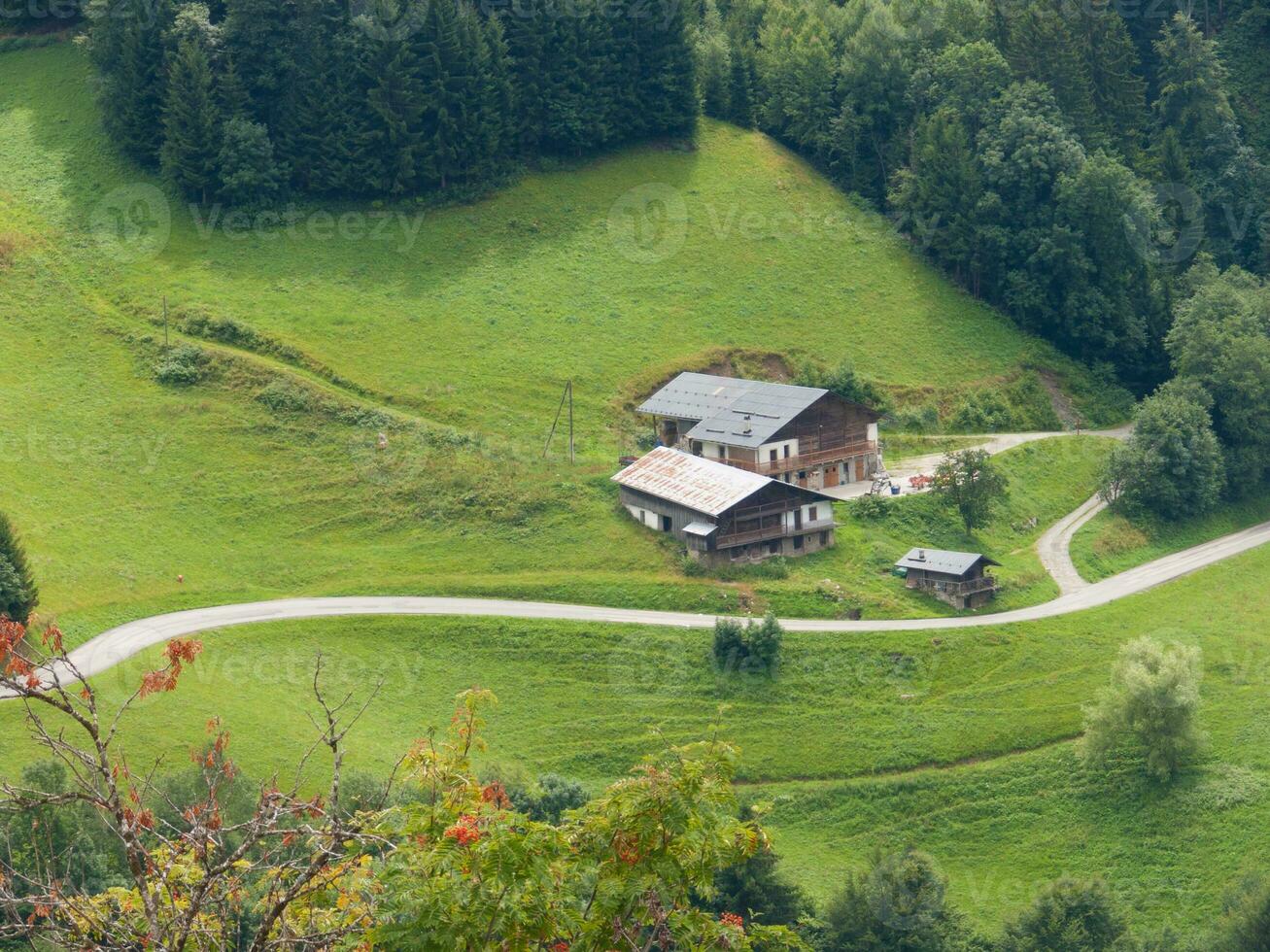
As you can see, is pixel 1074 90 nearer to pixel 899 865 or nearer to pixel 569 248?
pixel 569 248

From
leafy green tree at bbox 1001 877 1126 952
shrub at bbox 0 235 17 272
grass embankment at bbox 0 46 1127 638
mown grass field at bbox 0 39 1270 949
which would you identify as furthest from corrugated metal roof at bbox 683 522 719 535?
shrub at bbox 0 235 17 272

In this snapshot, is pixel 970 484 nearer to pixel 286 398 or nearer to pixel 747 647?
pixel 747 647

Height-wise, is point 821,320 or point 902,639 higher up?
point 821,320

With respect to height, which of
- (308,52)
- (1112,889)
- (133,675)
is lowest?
(1112,889)

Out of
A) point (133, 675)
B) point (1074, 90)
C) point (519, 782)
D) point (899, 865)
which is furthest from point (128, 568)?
point (1074, 90)

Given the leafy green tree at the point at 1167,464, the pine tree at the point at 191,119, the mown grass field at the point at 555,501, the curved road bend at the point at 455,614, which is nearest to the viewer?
the mown grass field at the point at 555,501

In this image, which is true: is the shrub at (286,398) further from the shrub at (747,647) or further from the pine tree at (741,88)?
the pine tree at (741,88)

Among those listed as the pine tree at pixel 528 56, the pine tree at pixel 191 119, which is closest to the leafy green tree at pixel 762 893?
the pine tree at pixel 191 119
